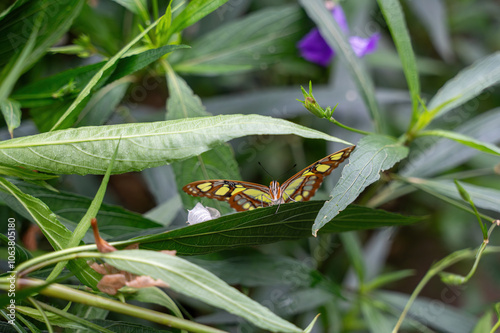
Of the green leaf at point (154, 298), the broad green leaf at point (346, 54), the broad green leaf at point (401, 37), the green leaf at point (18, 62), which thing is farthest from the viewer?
the broad green leaf at point (346, 54)

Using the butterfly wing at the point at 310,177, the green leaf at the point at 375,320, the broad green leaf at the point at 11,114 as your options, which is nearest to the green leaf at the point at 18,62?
the broad green leaf at the point at 11,114

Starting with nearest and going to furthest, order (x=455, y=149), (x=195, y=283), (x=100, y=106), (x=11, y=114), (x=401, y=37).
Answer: (x=195, y=283) < (x=11, y=114) < (x=401, y=37) < (x=100, y=106) < (x=455, y=149)

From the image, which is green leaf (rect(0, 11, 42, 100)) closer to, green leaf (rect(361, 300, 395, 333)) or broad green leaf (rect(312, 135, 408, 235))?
broad green leaf (rect(312, 135, 408, 235))

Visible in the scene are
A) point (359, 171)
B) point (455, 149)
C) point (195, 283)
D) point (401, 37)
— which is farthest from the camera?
point (455, 149)

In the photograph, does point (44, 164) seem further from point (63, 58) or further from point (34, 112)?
point (63, 58)

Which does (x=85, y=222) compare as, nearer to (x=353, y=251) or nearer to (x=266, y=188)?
(x=266, y=188)

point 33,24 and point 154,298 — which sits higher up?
point 33,24

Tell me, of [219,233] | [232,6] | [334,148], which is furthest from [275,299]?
[232,6]

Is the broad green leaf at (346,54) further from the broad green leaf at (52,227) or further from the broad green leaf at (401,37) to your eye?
the broad green leaf at (52,227)

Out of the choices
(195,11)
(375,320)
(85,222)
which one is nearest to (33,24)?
(195,11)
